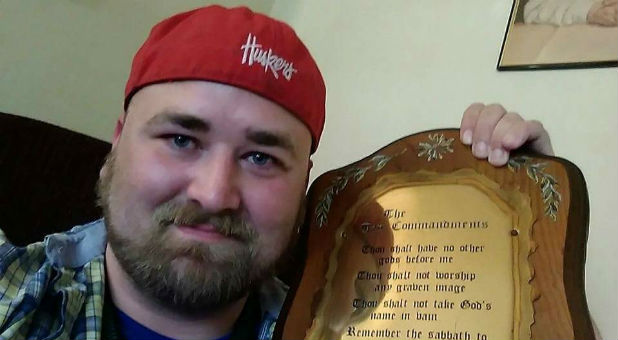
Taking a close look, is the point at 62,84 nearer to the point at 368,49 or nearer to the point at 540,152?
the point at 368,49

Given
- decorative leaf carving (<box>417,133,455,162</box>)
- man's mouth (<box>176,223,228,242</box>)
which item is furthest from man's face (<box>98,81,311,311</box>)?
decorative leaf carving (<box>417,133,455,162</box>)

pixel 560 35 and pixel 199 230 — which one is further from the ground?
pixel 560 35

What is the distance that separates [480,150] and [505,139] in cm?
3

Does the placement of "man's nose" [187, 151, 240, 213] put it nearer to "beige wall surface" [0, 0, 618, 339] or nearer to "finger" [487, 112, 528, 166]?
"finger" [487, 112, 528, 166]

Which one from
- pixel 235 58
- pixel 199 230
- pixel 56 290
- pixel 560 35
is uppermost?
pixel 560 35

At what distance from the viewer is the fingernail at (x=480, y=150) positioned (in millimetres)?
727

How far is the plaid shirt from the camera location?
2.46ft

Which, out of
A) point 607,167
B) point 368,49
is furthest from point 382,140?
point 607,167

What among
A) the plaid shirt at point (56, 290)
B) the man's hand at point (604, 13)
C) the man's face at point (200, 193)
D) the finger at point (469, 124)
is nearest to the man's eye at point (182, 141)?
the man's face at point (200, 193)

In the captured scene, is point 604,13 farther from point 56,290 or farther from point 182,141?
point 56,290

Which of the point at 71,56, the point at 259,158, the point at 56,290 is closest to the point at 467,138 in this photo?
the point at 259,158

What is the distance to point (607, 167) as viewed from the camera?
2.96 feet

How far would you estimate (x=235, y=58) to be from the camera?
80cm

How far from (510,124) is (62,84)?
100cm
